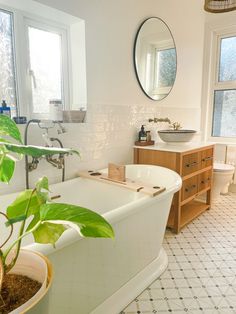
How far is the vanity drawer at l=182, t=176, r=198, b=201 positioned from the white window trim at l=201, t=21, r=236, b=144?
1334 mm

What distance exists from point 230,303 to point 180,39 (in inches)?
107

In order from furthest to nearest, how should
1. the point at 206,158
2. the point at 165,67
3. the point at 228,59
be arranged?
the point at 228,59 < the point at 165,67 < the point at 206,158

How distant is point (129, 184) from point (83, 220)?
1.13 m

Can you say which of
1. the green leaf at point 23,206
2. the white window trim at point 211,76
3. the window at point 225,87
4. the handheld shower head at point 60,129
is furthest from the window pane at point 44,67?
the window at point 225,87

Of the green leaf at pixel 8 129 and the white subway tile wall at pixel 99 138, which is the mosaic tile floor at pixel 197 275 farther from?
the green leaf at pixel 8 129

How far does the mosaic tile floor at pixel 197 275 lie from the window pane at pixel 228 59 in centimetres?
207

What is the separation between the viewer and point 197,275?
1.60 m

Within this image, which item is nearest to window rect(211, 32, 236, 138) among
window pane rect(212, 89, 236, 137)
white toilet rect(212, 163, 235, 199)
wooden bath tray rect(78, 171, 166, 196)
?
window pane rect(212, 89, 236, 137)

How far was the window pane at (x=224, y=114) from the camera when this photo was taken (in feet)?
10.8

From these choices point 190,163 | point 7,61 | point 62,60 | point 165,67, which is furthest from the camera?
point 165,67

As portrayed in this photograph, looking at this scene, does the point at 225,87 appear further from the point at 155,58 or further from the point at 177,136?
the point at 177,136

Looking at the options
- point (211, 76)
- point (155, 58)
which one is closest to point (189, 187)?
point (155, 58)

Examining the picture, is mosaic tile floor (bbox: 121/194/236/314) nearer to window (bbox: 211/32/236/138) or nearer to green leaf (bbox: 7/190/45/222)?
green leaf (bbox: 7/190/45/222)

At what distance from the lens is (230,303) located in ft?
4.46
